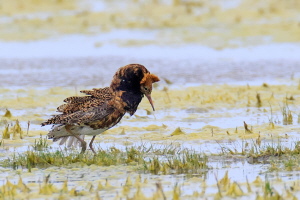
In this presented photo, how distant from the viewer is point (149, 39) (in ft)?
84.1

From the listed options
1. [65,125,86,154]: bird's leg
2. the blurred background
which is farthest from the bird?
the blurred background

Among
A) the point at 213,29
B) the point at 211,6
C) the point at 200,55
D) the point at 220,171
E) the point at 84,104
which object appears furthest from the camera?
the point at 211,6

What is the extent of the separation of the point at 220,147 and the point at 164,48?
14677mm

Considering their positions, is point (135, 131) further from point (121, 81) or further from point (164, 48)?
point (164, 48)

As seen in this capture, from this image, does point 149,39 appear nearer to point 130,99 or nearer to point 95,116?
point 130,99

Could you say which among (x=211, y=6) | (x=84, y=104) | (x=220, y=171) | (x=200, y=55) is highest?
(x=211, y=6)

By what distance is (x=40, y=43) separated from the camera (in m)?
25.4

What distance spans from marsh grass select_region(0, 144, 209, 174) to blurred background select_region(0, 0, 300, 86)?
8.68m

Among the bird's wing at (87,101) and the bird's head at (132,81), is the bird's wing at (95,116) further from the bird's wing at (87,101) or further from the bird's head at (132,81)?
the bird's head at (132,81)

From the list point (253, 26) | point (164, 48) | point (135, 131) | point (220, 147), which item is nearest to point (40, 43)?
point (164, 48)

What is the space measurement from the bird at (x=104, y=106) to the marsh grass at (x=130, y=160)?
0.32m

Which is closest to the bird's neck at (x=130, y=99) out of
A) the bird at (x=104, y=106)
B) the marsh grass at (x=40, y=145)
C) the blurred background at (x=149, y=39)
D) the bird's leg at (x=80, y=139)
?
the bird at (x=104, y=106)

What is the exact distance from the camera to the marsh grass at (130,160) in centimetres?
804

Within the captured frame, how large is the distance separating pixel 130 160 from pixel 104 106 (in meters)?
0.84
